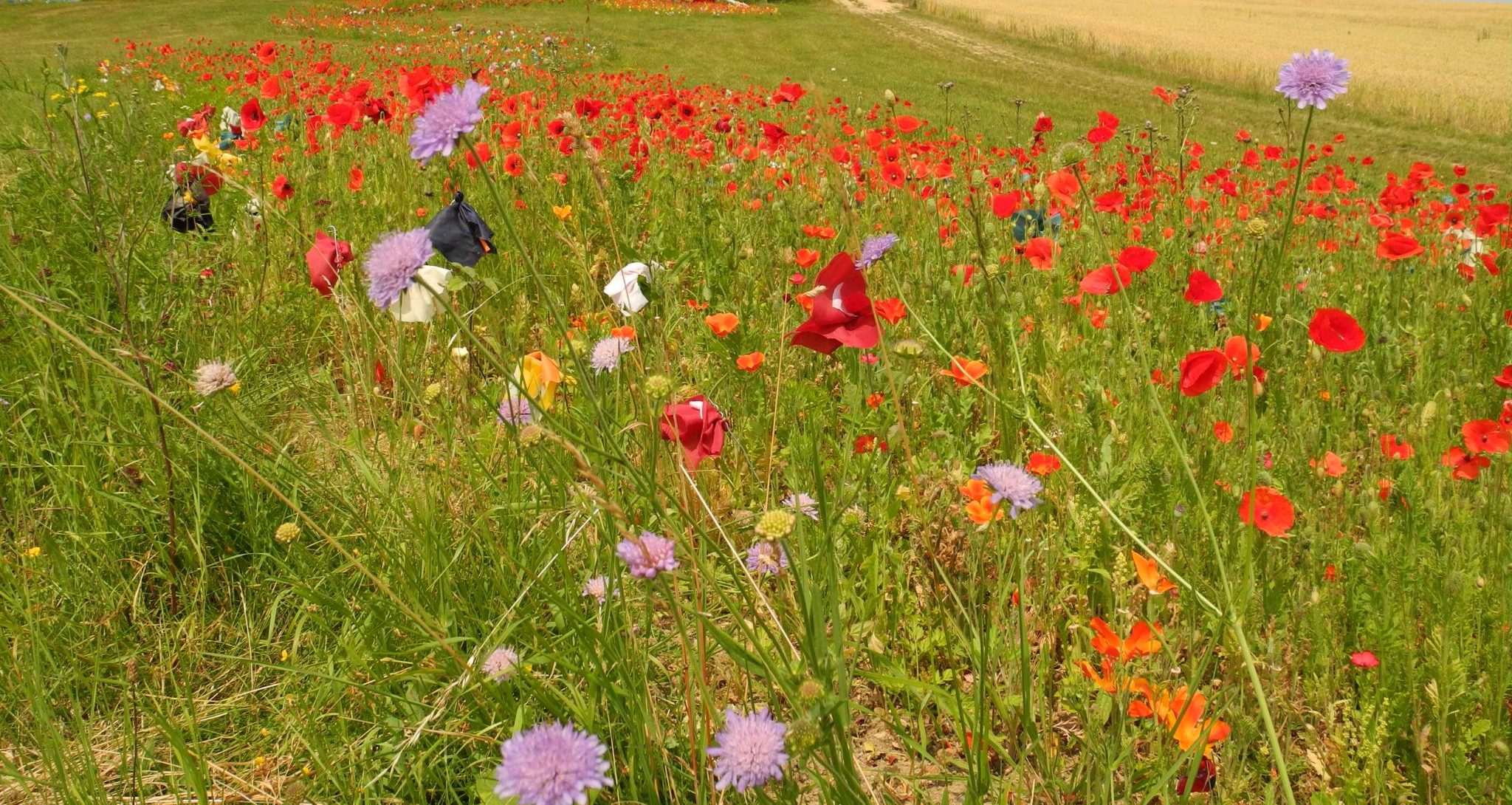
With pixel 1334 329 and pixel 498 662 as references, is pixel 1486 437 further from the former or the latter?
pixel 498 662

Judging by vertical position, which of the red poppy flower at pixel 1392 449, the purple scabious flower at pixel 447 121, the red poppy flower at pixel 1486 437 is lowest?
the red poppy flower at pixel 1392 449

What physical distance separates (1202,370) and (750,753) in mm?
1151

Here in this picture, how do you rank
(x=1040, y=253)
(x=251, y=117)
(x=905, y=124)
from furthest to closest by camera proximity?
(x=251, y=117)
(x=905, y=124)
(x=1040, y=253)

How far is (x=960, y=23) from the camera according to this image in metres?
28.8

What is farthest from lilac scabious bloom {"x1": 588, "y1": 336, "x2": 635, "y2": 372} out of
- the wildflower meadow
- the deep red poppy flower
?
the deep red poppy flower

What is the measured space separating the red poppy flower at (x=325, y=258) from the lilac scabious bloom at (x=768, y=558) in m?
1.07

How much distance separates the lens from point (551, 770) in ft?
2.36

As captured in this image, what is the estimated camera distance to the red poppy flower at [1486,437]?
1.61 meters

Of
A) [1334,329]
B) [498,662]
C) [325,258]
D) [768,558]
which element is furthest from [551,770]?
[1334,329]

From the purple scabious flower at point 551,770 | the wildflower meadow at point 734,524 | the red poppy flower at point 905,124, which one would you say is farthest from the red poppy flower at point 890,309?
→ the purple scabious flower at point 551,770

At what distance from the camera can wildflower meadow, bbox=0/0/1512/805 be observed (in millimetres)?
1118

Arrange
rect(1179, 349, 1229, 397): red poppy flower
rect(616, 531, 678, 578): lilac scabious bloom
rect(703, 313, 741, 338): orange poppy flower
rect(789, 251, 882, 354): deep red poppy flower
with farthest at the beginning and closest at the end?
rect(703, 313, 741, 338): orange poppy flower, rect(1179, 349, 1229, 397): red poppy flower, rect(789, 251, 882, 354): deep red poppy flower, rect(616, 531, 678, 578): lilac scabious bloom

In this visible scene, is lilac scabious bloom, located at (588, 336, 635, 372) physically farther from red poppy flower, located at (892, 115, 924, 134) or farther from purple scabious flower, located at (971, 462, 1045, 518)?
red poppy flower, located at (892, 115, 924, 134)

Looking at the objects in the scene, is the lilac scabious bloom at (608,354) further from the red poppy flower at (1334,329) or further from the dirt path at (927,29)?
the dirt path at (927,29)
